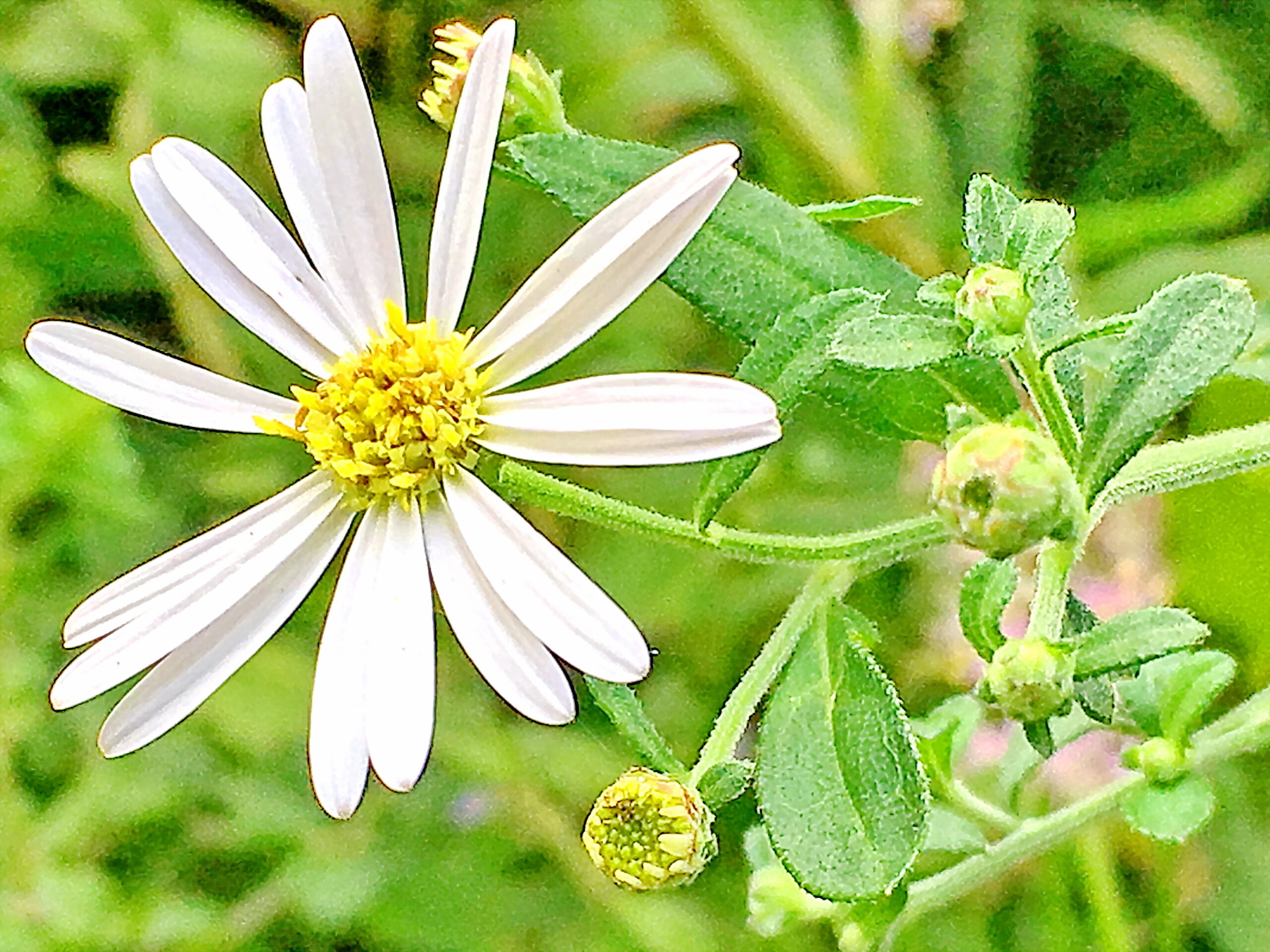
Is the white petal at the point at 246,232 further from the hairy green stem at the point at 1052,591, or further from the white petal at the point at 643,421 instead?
the hairy green stem at the point at 1052,591

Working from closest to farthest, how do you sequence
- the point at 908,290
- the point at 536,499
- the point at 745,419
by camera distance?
the point at 745,419 → the point at 536,499 → the point at 908,290

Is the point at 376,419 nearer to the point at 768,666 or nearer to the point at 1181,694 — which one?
the point at 768,666

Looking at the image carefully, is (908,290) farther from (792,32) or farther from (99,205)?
(99,205)

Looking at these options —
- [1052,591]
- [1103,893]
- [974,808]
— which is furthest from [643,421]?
[1103,893]

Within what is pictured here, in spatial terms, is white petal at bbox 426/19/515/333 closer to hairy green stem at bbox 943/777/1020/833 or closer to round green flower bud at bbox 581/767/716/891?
round green flower bud at bbox 581/767/716/891

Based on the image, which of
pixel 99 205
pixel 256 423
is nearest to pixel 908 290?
pixel 256 423
